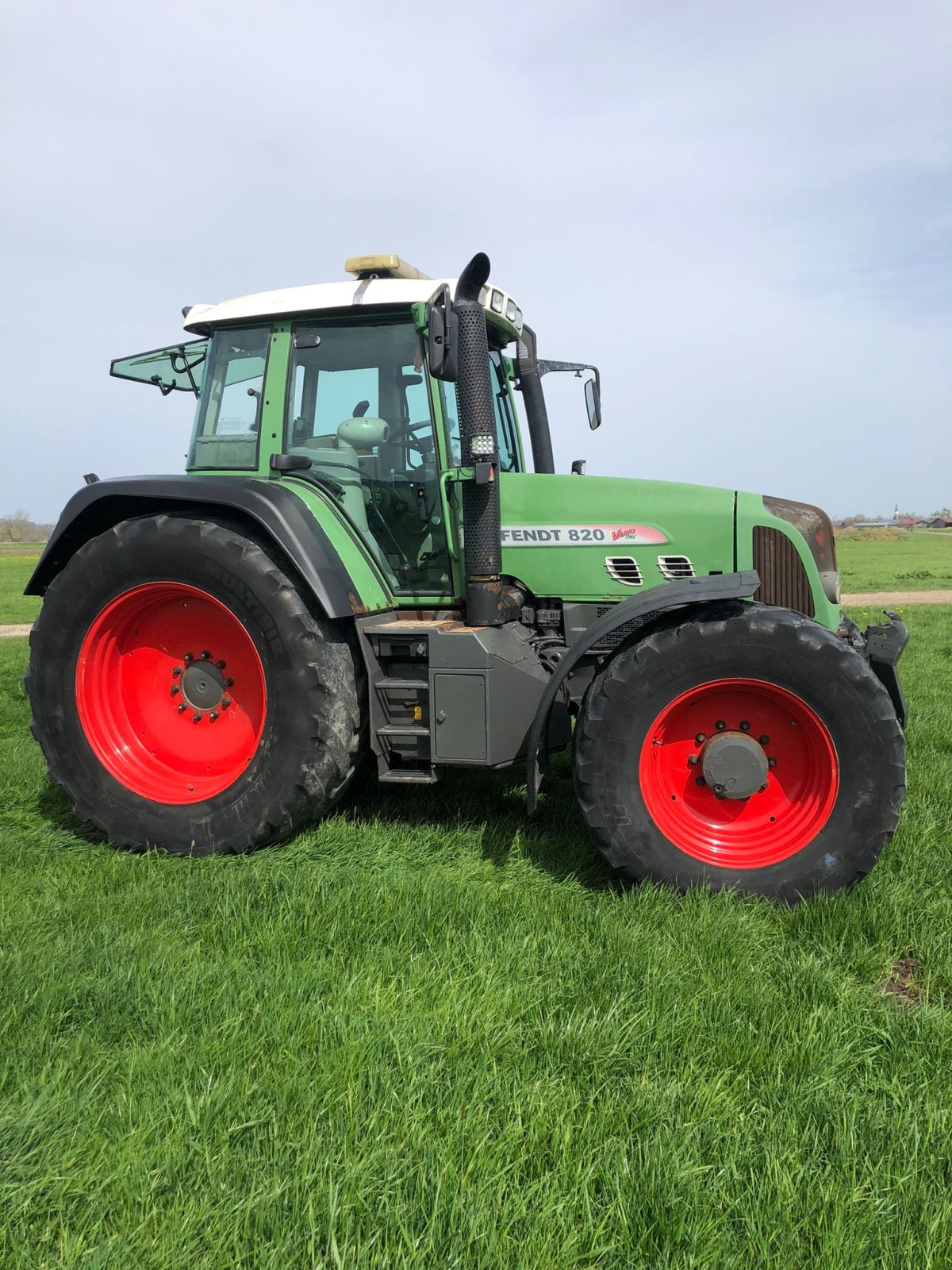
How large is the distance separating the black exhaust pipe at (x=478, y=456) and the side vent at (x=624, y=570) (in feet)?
1.58

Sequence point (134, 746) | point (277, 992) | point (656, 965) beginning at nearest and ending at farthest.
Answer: point (277, 992) → point (656, 965) → point (134, 746)

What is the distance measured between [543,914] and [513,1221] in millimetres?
1284

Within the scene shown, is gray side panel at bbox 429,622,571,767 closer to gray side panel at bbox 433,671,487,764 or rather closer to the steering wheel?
gray side panel at bbox 433,671,487,764

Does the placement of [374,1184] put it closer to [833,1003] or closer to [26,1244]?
[26,1244]

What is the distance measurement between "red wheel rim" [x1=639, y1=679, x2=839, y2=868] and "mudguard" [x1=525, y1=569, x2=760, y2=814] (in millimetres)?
324

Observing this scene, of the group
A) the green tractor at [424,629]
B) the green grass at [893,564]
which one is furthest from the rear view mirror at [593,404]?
the green grass at [893,564]

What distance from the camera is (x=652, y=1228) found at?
5.41ft

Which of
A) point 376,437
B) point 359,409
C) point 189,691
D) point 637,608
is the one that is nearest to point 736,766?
point 637,608

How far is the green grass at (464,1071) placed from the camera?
165 centimetres

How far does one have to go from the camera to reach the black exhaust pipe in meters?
3.40

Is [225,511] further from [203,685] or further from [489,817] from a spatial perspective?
[489,817]

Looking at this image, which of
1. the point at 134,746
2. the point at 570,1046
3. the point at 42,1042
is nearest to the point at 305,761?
the point at 134,746

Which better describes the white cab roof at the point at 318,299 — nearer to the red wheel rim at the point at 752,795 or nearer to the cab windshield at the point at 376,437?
the cab windshield at the point at 376,437

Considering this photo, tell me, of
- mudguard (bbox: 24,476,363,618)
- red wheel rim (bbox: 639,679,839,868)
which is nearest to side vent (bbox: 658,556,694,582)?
red wheel rim (bbox: 639,679,839,868)
